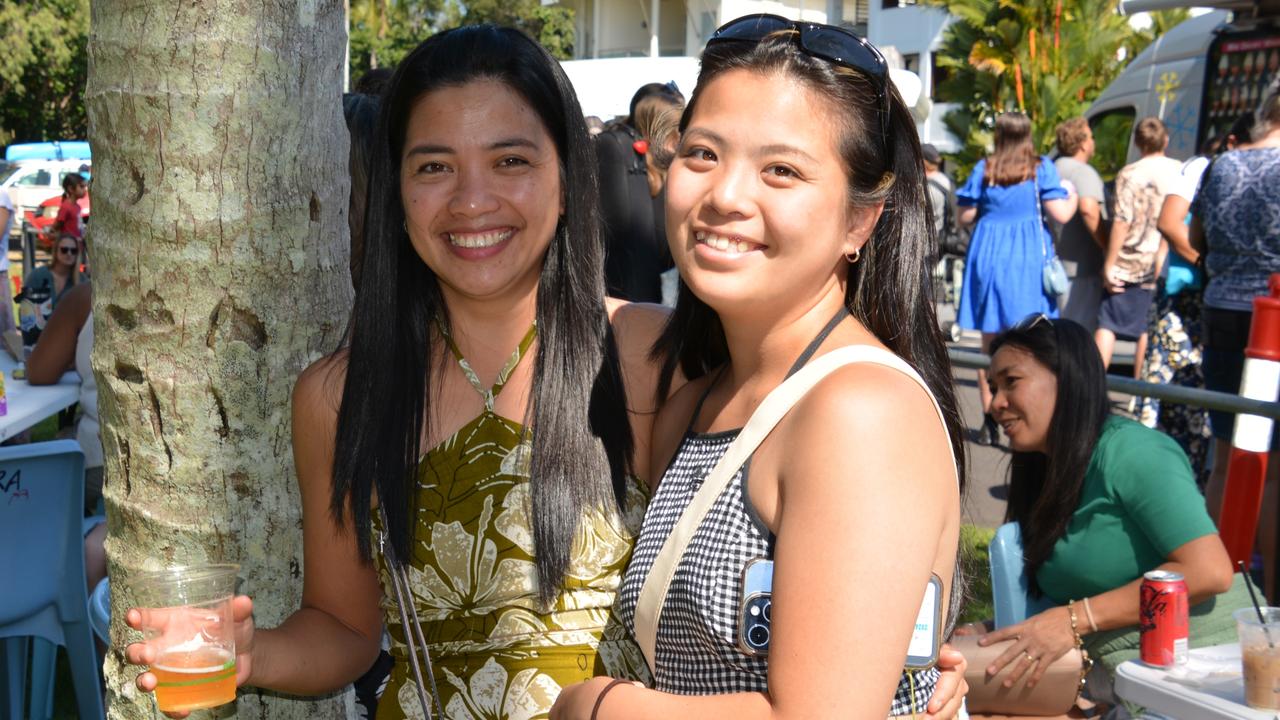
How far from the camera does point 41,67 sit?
4006 cm

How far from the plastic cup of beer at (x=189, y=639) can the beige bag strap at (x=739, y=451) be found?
2.06ft

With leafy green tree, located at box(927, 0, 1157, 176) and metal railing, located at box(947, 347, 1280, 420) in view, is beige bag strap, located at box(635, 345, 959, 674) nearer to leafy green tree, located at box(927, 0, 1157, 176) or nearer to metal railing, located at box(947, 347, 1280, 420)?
metal railing, located at box(947, 347, 1280, 420)

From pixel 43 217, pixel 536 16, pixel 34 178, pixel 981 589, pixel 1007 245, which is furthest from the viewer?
pixel 536 16

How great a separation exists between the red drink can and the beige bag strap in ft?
5.39

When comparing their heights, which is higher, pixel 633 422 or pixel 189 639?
pixel 633 422

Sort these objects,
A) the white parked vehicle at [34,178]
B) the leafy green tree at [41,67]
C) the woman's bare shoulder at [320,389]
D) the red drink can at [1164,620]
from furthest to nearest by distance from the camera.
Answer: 1. the leafy green tree at [41,67]
2. the white parked vehicle at [34,178]
3. the red drink can at [1164,620]
4. the woman's bare shoulder at [320,389]

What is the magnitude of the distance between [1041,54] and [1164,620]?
999 inches

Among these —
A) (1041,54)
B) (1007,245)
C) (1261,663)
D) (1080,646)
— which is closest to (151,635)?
(1261,663)

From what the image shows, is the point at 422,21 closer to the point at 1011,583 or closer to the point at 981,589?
the point at 981,589

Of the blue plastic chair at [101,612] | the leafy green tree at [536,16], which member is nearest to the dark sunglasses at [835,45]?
the blue plastic chair at [101,612]

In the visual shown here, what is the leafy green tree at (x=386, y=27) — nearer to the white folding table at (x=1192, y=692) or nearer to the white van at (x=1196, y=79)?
the white van at (x=1196, y=79)

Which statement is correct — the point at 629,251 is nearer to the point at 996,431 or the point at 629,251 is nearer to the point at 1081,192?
the point at 996,431

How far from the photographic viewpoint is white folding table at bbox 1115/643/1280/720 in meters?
2.67

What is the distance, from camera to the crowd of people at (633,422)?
1.47m
